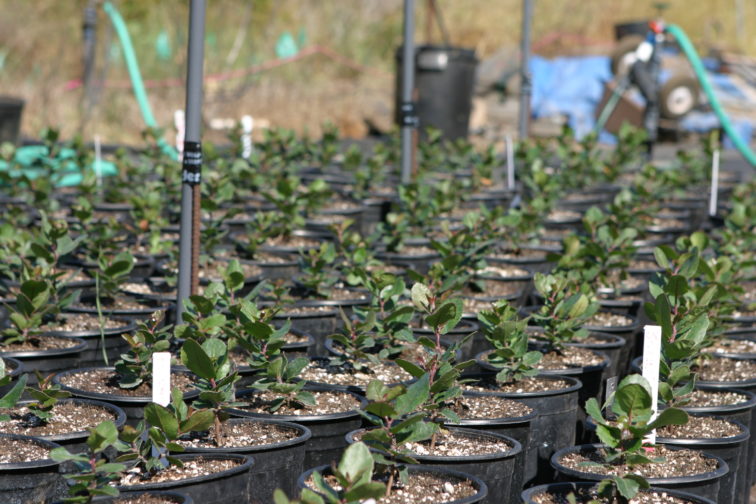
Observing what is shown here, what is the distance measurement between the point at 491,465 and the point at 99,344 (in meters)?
1.56

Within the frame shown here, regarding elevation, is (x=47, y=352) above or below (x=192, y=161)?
below

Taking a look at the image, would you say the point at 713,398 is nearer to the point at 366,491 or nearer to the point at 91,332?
the point at 366,491

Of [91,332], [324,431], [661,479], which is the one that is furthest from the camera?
[91,332]

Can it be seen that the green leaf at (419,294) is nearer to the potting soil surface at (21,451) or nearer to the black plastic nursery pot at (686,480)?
the black plastic nursery pot at (686,480)

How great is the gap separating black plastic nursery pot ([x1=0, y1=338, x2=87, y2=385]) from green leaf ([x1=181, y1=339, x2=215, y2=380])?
2.83ft

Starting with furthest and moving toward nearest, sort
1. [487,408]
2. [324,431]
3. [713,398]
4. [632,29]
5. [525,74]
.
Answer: [632,29], [525,74], [713,398], [487,408], [324,431]

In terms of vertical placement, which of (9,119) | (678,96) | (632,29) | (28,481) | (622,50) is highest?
(632,29)

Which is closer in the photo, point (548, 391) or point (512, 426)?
point (512, 426)

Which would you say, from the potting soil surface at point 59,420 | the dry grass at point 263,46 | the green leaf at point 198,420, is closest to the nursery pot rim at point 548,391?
the green leaf at point 198,420

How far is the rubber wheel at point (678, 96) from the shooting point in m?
12.2

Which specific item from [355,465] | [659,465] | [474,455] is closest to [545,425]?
[659,465]

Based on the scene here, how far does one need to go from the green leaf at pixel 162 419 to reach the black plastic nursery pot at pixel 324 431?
474 millimetres

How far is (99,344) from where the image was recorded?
139 inches

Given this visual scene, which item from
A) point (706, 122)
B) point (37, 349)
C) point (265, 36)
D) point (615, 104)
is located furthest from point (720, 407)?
point (265, 36)
